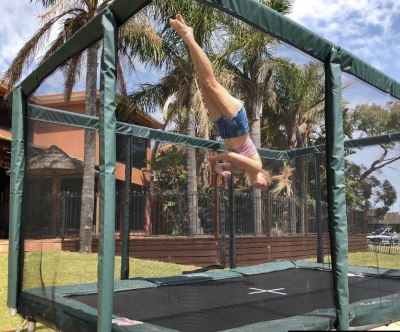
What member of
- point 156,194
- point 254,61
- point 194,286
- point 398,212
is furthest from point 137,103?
point 398,212

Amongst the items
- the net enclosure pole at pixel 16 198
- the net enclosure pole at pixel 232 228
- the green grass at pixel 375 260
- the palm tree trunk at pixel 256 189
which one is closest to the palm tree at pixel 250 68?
the palm tree trunk at pixel 256 189

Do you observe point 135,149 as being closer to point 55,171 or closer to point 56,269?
point 55,171

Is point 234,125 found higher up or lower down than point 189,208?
higher up

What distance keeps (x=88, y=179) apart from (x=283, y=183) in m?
1.64

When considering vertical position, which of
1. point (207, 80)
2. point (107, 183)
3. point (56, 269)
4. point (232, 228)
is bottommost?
point (56, 269)

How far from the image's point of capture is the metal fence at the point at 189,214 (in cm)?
277

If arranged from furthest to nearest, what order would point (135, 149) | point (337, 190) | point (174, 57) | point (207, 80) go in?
point (135, 149), point (174, 57), point (207, 80), point (337, 190)

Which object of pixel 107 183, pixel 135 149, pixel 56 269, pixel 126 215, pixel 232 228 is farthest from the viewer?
pixel 232 228

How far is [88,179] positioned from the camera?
3.00 m

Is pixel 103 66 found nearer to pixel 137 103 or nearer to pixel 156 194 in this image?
pixel 137 103

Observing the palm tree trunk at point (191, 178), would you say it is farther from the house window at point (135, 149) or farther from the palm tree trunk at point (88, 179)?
the palm tree trunk at point (88, 179)

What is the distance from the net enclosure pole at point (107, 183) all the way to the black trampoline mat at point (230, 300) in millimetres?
635

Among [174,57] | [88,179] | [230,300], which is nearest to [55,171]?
[88,179]

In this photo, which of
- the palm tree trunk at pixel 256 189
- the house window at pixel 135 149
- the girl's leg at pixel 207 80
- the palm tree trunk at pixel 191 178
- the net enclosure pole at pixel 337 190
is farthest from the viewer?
the palm tree trunk at pixel 191 178
